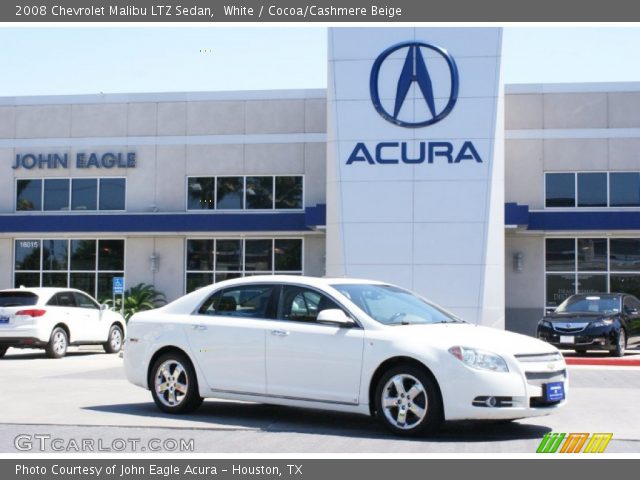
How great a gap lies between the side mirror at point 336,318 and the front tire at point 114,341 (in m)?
13.9

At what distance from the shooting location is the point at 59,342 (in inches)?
819

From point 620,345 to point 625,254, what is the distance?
30.6ft

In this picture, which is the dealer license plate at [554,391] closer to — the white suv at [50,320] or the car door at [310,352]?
the car door at [310,352]

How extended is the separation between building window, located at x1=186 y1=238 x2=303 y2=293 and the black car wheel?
12.3m

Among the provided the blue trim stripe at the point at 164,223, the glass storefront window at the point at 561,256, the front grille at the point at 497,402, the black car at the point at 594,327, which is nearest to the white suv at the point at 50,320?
the blue trim stripe at the point at 164,223

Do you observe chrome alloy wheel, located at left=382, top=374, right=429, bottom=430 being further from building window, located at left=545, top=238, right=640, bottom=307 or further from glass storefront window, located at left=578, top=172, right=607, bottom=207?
glass storefront window, located at left=578, top=172, right=607, bottom=207

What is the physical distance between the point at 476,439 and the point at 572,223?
800 inches

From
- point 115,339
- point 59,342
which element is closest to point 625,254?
point 115,339

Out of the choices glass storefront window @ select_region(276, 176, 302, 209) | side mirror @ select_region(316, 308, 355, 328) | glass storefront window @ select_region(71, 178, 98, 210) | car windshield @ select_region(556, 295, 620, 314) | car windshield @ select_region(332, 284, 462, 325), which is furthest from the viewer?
glass storefront window @ select_region(71, 178, 98, 210)

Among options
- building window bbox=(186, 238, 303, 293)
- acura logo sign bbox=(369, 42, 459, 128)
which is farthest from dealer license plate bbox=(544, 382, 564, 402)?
building window bbox=(186, 238, 303, 293)

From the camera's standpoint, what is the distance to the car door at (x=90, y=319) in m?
21.7

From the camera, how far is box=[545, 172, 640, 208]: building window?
29.5 m

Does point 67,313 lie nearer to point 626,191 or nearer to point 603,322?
point 603,322
